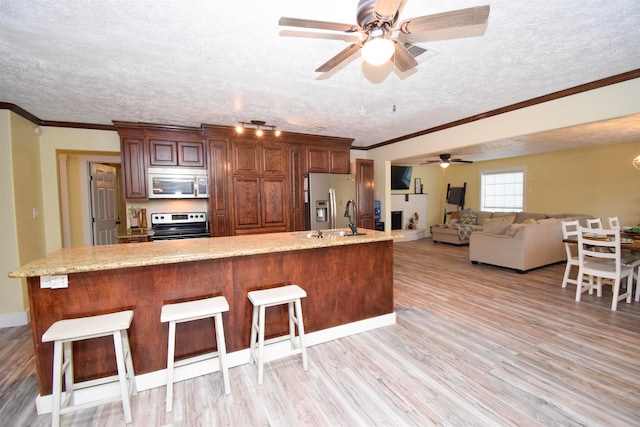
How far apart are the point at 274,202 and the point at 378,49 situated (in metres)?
3.42

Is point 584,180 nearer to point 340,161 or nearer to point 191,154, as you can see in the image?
point 340,161

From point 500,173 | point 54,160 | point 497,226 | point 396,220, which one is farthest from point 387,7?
point 500,173

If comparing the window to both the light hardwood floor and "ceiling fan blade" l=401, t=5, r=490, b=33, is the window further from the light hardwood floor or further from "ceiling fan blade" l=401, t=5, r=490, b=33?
"ceiling fan blade" l=401, t=5, r=490, b=33

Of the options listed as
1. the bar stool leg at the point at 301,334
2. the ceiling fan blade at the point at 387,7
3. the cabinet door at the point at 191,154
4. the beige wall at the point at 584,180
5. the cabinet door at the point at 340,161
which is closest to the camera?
the ceiling fan blade at the point at 387,7

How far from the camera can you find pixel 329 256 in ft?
8.73

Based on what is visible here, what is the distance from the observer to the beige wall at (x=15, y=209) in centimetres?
307

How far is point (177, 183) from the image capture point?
4.18m

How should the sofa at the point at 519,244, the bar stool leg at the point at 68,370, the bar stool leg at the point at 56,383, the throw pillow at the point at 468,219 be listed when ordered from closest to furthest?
the bar stool leg at the point at 56,383 → the bar stool leg at the point at 68,370 → the sofa at the point at 519,244 → the throw pillow at the point at 468,219

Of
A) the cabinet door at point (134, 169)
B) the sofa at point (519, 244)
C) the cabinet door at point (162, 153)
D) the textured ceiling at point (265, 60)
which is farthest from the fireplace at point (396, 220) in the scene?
the cabinet door at point (134, 169)

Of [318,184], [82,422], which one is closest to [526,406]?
[82,422]

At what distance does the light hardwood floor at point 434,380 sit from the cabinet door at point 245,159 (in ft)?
9.70

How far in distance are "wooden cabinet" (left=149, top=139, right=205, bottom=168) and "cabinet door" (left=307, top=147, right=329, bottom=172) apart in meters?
1.76

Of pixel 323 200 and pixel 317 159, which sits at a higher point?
pixel 317 159

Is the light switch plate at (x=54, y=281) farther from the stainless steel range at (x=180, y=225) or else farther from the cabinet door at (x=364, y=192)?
the cabinet door at (x=364, y=192)
